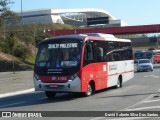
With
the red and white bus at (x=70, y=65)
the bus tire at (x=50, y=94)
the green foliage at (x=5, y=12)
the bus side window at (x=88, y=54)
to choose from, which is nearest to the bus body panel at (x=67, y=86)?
the red and white bus at (x=70, y=65)

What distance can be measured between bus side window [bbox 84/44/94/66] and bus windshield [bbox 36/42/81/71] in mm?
504

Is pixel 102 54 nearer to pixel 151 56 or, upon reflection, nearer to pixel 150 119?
pixel 150 119

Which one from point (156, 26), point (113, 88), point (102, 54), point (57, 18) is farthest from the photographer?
point (57, 18)

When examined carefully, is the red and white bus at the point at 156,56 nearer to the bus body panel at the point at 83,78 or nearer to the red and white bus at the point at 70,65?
the bus body panel at the point at 83,78

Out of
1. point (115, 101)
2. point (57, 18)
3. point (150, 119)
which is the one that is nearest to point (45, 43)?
point (115, 101)

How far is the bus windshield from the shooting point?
60.1 feet

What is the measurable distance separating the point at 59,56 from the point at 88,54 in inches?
55.3

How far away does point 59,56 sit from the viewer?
18.6 m

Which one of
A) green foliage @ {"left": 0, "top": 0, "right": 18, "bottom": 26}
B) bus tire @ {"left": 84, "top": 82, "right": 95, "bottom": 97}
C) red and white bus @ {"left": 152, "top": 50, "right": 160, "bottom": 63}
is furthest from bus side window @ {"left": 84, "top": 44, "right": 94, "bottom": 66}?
red and white bus @ {"left": 152, "top": 50, "right": 160, "bottom": 63}

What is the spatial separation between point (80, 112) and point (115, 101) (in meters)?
3.47

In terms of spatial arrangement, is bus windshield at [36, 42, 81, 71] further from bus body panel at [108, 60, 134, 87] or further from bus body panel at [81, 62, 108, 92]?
bus body panel at [108, 60, 134, 87]

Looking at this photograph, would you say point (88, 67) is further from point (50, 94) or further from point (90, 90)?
point (50, 94)

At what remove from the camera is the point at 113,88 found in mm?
23844

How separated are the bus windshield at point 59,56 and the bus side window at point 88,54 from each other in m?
0.50
